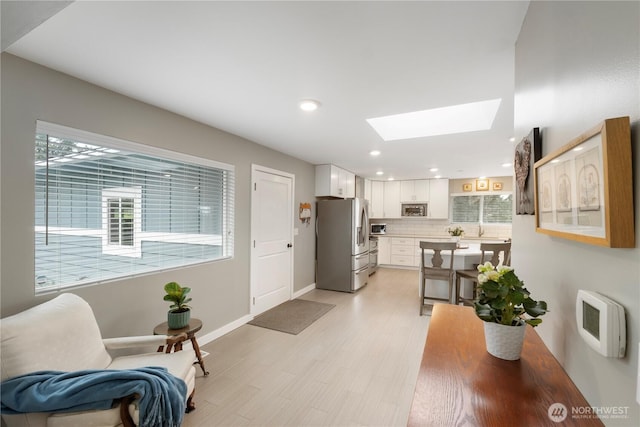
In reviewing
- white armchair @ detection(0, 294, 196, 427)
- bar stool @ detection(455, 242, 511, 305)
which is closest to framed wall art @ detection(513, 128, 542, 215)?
white armchair @ detection(0, 294, 196, 427)

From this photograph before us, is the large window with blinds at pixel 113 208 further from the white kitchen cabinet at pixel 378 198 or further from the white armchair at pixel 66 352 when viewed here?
the white kitchen cabinet at pixel 378 198

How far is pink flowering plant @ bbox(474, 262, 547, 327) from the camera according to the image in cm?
99

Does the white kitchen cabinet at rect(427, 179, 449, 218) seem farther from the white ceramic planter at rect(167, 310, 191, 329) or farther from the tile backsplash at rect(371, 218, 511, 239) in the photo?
the white ceramic planter at rect(167, 310, 191, 329)

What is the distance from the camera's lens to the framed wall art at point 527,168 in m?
1.12

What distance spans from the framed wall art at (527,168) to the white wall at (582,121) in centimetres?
3

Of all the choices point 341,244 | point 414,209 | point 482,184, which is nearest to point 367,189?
point 414,209

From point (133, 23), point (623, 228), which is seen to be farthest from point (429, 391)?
point (133, 23)

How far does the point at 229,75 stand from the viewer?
1970 mm

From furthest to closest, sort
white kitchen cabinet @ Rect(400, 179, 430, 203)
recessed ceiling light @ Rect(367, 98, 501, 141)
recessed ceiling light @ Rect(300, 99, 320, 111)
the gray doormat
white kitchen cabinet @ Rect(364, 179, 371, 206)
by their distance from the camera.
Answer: white kitchen cabinet @ Rect(364, 179, 371, 206) → white kitchen cabinet @ Rect(400, 179, 430, 203) → the gray doormat → recessed ceiling light @ Rect(367, 98, 501, 141) → recessed ceiling light @ Rect(300, 99, 320, 111)

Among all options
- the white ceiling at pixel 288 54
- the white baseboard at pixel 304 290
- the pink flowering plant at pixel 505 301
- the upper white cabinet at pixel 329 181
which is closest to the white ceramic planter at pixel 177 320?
the white ceiling at pixel 288 54

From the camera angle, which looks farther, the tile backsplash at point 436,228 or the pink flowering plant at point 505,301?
the tile backsplash at point 436,228

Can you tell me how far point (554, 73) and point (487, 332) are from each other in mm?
953

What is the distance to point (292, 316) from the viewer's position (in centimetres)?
388

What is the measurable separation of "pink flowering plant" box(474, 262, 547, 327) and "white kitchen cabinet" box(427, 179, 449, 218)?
645 cm
